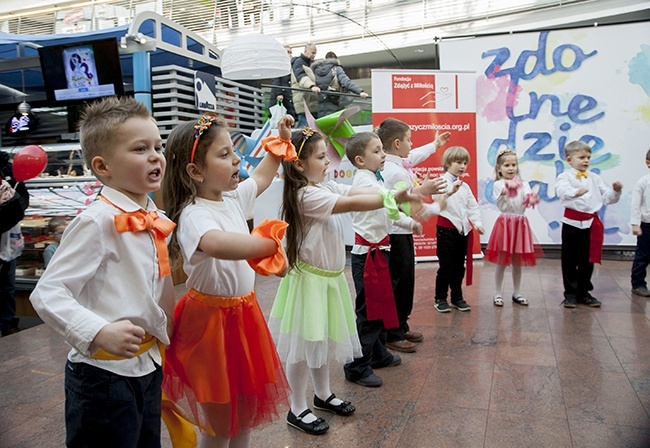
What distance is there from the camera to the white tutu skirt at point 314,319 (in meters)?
2.57

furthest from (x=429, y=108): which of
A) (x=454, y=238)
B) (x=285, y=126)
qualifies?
(x=285, y=126)

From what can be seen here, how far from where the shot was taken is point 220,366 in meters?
1.80

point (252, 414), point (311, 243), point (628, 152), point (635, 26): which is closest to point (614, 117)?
point (628, 152)

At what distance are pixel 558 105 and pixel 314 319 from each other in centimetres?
629

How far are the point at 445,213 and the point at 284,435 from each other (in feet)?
8.87

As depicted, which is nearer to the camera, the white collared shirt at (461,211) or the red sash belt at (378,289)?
the red sash belt at (378,289)

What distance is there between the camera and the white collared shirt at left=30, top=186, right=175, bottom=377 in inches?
53.6

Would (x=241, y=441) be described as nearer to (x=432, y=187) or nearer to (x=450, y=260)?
(x=432, y=187)

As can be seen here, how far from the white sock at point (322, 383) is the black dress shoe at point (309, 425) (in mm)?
162

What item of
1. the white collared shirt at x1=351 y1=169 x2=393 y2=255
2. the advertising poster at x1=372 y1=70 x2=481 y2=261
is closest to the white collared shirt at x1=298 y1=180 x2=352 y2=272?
the white collared shirt at x1=351 y1=169 x2=393 y2=255

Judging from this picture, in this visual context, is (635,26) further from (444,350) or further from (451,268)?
(444,350)

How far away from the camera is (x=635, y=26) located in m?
7.14

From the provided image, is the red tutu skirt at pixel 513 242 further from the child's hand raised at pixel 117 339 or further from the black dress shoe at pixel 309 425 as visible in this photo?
the child's hand raised at pixel 117 339

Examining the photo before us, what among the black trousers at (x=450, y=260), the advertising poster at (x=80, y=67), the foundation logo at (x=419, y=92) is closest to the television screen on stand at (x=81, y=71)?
the advertising poster at (x=80, y=67)
